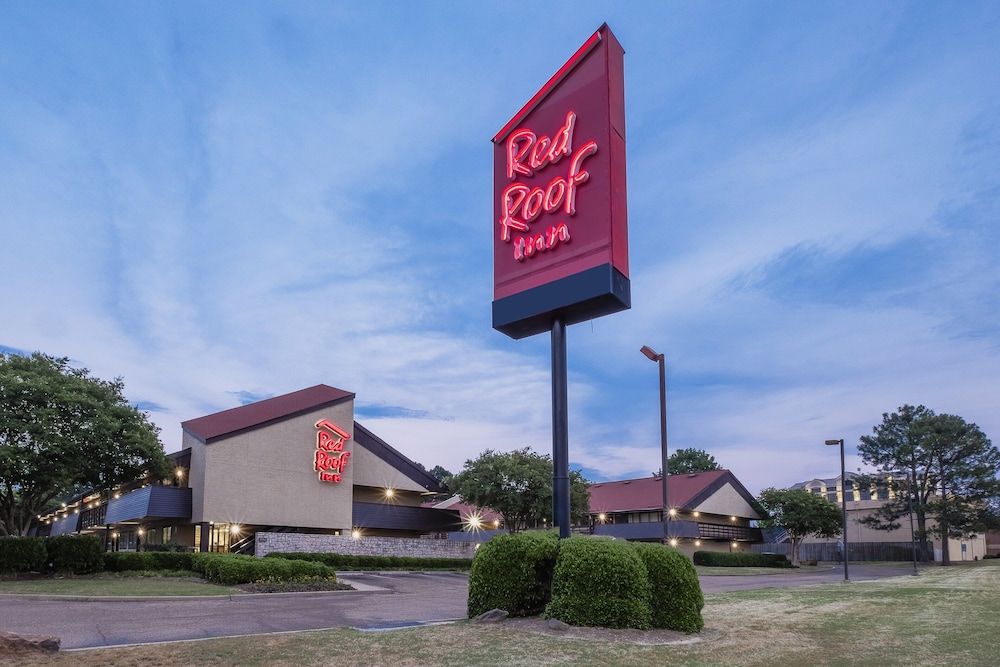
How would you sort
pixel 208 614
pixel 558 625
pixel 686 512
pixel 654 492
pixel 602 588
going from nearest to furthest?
pixel 558 625, pixel 602 588, pixel 208 614, pixel 686 512, pixel 654 492

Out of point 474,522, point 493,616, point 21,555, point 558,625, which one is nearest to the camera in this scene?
point 558,625

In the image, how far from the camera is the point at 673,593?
14.6 m

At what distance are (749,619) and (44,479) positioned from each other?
30.5 meters

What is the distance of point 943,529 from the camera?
62.7 meters

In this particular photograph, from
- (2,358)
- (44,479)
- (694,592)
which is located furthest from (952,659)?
(2,358)

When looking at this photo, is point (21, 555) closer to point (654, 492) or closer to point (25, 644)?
A: point (25, 644)

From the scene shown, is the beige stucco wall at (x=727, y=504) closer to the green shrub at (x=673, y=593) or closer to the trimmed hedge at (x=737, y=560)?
the trimmed hedge at (x=737, y=560)

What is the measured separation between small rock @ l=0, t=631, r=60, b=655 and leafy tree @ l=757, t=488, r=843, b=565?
61.8 m

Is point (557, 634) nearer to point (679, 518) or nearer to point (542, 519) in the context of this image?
point (542, 519)

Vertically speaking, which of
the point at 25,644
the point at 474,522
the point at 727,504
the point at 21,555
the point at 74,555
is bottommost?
the point at 474,522

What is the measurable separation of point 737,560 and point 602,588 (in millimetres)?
49260

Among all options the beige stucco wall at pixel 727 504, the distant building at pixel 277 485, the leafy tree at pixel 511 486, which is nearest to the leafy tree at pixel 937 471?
the beige stucco wall at pixel 727 504

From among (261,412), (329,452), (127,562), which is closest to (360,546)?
(329,452)

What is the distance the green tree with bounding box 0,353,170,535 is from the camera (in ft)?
105
